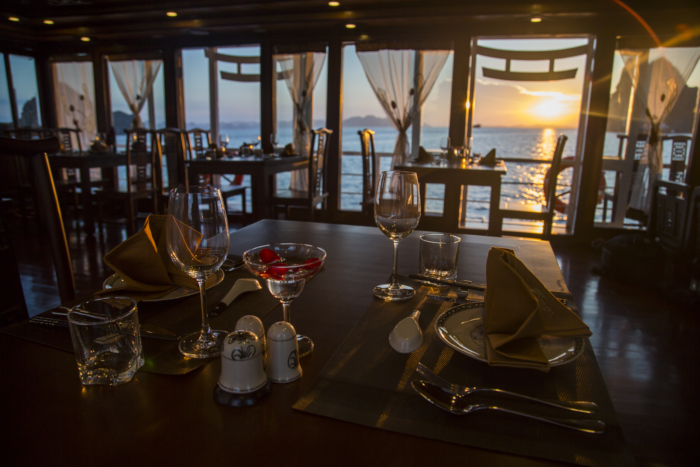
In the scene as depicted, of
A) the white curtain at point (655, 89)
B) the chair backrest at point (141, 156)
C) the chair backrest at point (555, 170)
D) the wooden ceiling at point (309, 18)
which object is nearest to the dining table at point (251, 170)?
the chair backrest at point (141, 156)

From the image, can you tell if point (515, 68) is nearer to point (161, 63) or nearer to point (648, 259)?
point (648, 259)

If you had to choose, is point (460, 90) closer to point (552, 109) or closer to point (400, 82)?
point (400, 82)

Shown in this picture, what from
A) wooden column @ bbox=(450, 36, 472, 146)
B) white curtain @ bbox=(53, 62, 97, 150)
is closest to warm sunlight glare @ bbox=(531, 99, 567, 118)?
wooden column @ bbox=(450, 36, 472, 146)

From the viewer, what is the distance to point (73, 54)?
18.6ft

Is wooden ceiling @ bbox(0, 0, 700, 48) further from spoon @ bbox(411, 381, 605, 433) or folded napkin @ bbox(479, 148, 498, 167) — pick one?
spoon @ bbox(411, 381, 605, 433)

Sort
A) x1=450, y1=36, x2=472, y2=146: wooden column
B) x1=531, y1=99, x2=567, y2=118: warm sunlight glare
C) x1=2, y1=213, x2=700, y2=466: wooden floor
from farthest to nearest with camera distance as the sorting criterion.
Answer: x1=531, y1=99, x2=567, y2=118: warm sunlight glare, x1=450, y1=36, x2=472, y2=146: wooden column, x1=2, y1=213, x2=700, y2=466: wooden floor

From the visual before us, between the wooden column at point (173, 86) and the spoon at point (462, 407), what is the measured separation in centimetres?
556

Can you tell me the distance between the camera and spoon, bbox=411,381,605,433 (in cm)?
46

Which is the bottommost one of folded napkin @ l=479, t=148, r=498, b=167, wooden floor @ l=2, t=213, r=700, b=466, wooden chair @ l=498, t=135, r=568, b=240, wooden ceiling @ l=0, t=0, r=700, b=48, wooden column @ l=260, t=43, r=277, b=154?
wooden floor @ l=2, t=213, r=700, b=466

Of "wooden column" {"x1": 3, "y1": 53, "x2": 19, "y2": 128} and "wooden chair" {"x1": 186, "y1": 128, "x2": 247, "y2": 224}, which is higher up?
"wooden column" {"x1": 3, "y1": 53, "x2": 19, "y2": 128}

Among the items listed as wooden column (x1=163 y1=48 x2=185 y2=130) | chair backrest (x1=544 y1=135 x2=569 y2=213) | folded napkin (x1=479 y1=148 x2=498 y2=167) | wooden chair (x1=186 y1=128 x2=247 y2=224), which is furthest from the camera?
wooden column (x1=163 y1=48 x2=185 y2=130)

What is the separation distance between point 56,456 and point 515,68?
18.8 ft

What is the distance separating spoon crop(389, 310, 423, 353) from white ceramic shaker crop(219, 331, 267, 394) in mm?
211

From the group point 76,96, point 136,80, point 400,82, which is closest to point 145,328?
point 400,82
